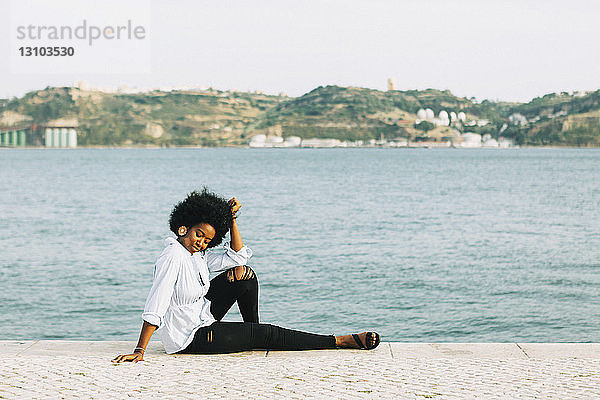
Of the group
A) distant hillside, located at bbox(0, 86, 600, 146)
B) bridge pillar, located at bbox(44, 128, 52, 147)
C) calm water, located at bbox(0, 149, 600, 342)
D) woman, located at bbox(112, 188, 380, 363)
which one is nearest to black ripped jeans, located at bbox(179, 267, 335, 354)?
woman, located at bbox(112, 188, 380, 363)

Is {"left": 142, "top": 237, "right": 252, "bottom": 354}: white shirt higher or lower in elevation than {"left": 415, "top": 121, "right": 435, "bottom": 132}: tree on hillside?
lower

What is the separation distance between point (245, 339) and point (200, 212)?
1100mm

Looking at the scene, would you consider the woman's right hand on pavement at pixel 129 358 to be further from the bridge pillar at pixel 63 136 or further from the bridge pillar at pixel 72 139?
the bridge pillar at pixel 72 139

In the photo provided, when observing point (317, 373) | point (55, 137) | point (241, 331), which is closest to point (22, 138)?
point (55, 137)

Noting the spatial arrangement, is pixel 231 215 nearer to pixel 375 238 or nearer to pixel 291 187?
pixel 375 238

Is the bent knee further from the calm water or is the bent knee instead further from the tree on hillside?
the tree on hillside

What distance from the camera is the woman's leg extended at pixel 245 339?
6.48 meters

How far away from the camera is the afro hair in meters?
6.33

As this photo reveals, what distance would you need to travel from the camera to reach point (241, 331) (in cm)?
653

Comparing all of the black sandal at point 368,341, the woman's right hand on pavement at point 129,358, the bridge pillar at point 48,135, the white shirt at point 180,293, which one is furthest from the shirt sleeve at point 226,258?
the bridge pillar at point 48,135

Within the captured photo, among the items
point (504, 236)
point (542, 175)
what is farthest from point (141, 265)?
point (542, 175)

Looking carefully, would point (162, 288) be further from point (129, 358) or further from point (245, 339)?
point (245, 339)

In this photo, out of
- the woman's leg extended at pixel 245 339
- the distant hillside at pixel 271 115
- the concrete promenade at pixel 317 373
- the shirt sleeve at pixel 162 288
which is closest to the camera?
the concrete promenade at pixel 317 373

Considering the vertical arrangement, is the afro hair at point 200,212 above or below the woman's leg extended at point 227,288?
above
